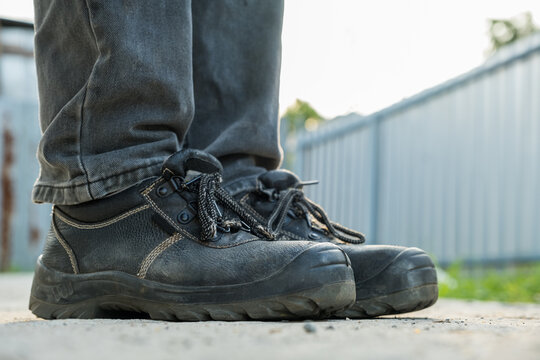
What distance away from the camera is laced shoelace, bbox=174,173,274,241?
119 cm

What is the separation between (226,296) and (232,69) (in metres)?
0.61

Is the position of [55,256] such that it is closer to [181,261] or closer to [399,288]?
[181,261]

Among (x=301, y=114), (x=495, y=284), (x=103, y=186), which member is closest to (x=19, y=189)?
(x=301, y=114)

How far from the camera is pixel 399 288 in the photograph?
48.5 inches

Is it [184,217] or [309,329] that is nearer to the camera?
[309,329]

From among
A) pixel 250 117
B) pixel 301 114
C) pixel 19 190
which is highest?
pixel 301 114

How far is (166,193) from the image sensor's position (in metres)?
1.25

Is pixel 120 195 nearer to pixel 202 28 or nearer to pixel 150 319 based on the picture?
pixel 150 319

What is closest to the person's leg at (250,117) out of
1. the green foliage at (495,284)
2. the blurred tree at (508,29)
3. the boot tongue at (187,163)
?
the boot tongue at (187,163)

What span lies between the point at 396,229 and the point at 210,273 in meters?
4.14

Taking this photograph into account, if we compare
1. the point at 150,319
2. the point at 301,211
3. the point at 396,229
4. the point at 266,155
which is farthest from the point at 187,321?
the point at 396,229

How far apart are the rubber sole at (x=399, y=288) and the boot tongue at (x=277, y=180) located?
0.93 feet

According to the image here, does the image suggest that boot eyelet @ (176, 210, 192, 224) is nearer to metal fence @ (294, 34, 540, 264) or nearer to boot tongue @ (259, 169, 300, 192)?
boot tongue @ (259, 169, 300, 192)

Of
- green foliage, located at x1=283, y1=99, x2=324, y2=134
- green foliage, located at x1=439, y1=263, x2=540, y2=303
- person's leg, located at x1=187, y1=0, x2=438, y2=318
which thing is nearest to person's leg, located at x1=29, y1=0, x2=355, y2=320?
person's leg, located at x1=187, y1=0, x2=438, y2=318
